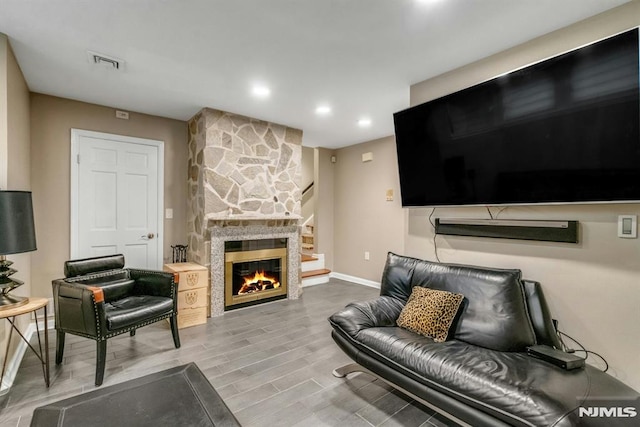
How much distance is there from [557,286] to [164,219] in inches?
168

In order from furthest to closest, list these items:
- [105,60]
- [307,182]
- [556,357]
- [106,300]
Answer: [307,182] < [106,300] < [105,60] < [556,357]

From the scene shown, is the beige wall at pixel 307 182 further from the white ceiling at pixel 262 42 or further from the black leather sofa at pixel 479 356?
the black leather sofa at pixel 479 356

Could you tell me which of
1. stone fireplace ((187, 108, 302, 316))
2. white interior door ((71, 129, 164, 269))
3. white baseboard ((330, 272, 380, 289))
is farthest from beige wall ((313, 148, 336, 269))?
white interior door ((71, 129, 164, 269))

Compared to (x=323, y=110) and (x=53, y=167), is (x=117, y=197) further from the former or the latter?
(x=323, y=110)

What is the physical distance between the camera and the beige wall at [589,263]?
1777 millimetres

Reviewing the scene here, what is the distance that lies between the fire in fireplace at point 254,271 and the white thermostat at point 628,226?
3.57m

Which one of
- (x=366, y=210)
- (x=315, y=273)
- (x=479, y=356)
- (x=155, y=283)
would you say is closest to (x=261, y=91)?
(x=155, y=283)

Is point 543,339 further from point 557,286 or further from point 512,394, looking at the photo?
point 512,394

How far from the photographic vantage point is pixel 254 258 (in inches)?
162

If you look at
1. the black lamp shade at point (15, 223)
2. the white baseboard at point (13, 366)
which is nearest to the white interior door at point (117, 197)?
the white baseboard at point (13, 366)

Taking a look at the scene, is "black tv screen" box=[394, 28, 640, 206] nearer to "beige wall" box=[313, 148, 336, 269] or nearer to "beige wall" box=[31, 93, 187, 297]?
"beige wall" box=[313, 148, 336, 269]

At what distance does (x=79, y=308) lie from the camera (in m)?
2.26

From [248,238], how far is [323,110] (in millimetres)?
1965

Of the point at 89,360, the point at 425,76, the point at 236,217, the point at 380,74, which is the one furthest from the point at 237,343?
the point at 425,76
